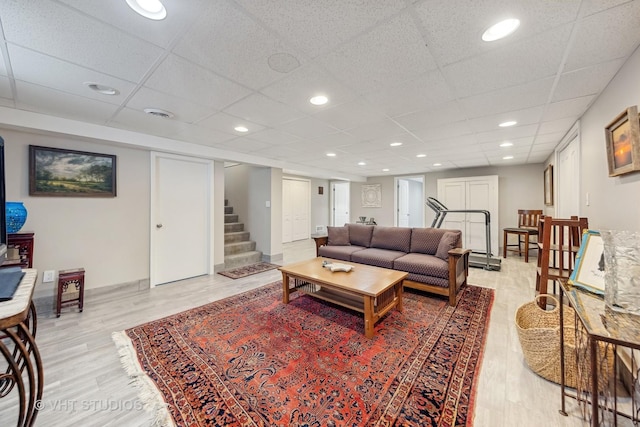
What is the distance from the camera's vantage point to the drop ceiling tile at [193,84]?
1706mm

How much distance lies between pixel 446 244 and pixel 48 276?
15.9 ft

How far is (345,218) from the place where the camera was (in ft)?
31.0

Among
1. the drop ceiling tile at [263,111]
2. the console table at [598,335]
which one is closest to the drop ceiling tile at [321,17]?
the drop ceiling tile at [263,111]

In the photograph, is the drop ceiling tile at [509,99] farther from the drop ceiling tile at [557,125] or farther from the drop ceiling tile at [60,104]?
the drop ceiling tile at [60,104]

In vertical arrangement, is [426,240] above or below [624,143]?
below

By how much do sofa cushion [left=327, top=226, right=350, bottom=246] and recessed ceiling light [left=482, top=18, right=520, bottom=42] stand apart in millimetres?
3491

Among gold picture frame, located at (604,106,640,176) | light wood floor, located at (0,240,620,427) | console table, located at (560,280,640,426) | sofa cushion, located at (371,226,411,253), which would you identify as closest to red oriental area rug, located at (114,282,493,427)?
light wood floor, located at (0,240,620,427)

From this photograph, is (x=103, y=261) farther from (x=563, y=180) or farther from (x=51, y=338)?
(x=563, y=180)

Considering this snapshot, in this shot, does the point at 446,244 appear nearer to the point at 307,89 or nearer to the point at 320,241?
the point at 320,241

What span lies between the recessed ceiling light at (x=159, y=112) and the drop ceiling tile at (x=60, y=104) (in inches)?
11.2

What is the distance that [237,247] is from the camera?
522cm

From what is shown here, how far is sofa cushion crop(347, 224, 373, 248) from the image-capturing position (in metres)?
4.43

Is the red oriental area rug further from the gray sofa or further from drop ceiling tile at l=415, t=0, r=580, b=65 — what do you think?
drop ceiling tile at l=415, t=0, r=580, b=65

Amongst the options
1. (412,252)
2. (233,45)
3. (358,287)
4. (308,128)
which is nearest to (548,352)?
(358,287)
